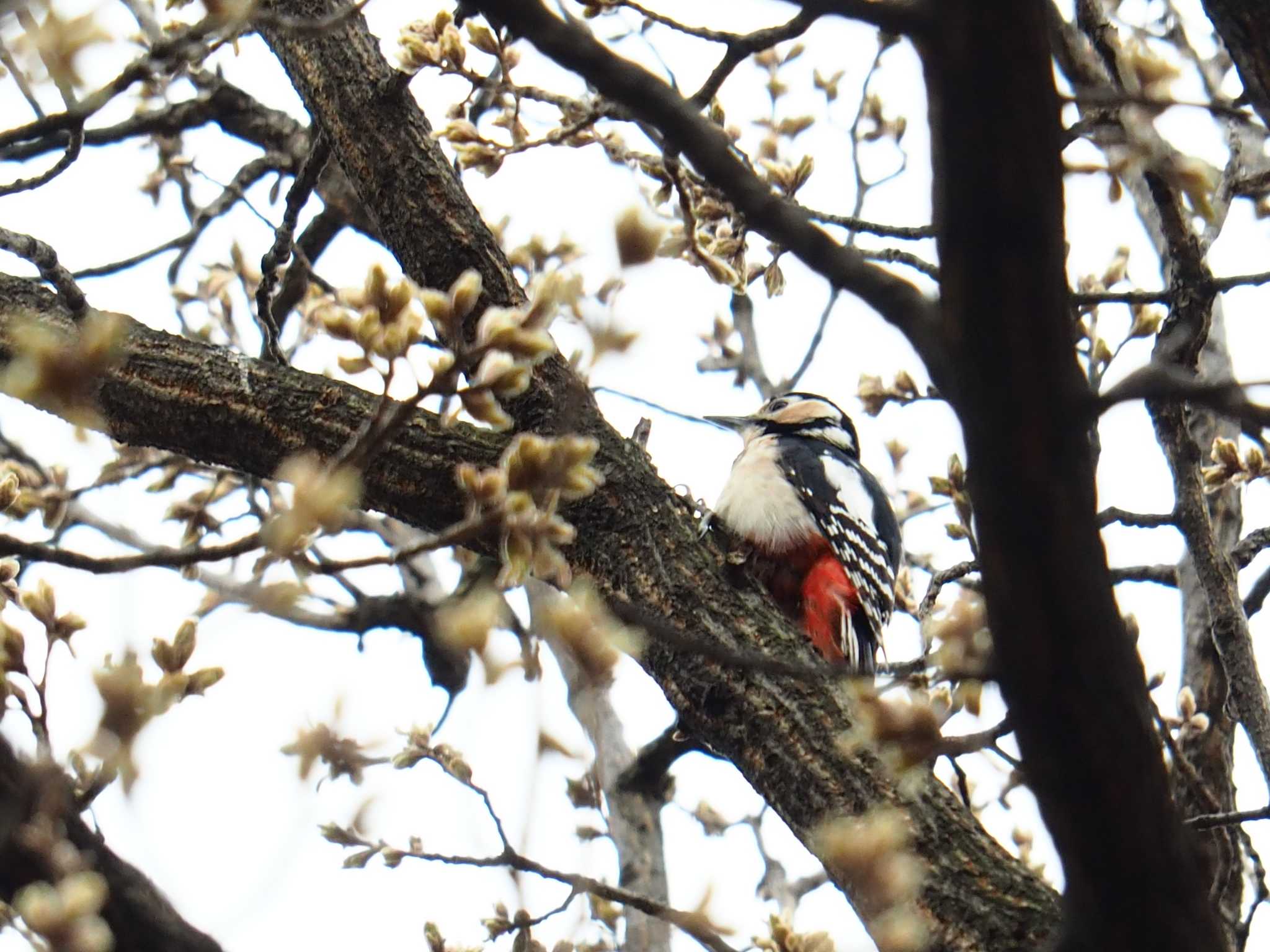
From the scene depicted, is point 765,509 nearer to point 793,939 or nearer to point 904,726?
A: point 793,939

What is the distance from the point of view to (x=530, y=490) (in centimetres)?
164

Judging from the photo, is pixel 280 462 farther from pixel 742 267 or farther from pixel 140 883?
pixel 140 883

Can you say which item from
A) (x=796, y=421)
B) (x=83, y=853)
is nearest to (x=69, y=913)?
(x=83, y=853)

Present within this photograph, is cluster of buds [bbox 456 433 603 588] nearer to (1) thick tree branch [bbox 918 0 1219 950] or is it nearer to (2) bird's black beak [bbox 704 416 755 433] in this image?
(1) thick tree branch [bbox 918 0 1219 950]

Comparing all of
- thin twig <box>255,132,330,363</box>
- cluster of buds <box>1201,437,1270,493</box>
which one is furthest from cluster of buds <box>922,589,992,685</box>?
cluster of buds <box>1201,437,1270,493</box>

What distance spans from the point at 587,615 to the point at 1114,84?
1.27 m

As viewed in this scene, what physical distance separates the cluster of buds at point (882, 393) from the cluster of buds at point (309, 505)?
9.17 ft

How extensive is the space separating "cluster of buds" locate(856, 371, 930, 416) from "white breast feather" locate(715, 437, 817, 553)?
49 centimetres

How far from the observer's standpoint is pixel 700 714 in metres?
2.32

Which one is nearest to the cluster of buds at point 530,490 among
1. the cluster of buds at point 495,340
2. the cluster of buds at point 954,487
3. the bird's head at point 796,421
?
the cluster of buds at point 495,340

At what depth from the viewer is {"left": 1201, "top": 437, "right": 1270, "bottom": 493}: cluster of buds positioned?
129 inches

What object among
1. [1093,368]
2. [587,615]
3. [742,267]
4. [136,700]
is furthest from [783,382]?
[136,700]

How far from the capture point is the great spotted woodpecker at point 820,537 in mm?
4277

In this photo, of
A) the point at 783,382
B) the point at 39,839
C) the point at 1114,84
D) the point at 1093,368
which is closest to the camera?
the point at 39,839
